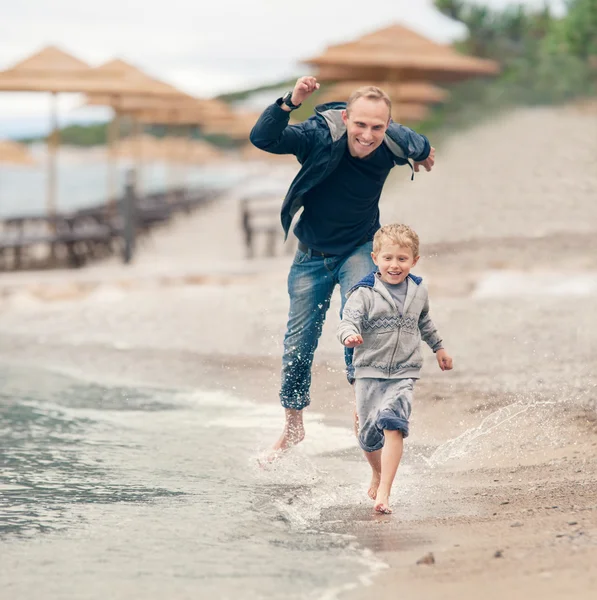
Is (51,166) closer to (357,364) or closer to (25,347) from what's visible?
(25,347)

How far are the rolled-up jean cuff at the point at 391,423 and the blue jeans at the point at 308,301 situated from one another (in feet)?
2.08

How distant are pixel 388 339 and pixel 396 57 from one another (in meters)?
14.4

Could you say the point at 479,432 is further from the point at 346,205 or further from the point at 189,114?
the point at 189,114

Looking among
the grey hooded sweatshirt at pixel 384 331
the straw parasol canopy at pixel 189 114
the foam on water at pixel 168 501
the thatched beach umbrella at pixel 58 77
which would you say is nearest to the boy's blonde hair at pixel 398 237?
the grey hooded sweatshirt at pixel 384 331

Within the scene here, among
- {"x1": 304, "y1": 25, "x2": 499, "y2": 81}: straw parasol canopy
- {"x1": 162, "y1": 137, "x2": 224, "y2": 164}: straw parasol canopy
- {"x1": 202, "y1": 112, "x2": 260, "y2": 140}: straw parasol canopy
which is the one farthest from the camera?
{"x1": 202, "y1": 112, "x2": 260, "y2": 140}: straw parasol canopy

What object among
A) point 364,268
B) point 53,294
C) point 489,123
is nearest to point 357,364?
point 364,268

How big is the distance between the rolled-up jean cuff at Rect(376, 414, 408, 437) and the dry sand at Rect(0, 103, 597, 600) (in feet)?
1.18

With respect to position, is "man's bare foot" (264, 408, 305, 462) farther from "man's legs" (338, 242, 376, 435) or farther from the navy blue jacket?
the navy blue jacket

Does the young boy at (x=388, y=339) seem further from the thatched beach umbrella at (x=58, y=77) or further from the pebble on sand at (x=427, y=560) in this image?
the thatched beach umbrella at (x=58, y=77)

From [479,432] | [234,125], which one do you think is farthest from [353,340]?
[234,125]

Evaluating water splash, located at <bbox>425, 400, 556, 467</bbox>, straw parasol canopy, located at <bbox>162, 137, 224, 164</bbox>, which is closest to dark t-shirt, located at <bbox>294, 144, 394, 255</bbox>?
water splash, located at <bbox>425, 400, 556, 467</bbox>

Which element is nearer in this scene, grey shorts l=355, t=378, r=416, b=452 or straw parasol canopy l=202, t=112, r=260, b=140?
grey shorts l=355, t=378, r=416, b=452

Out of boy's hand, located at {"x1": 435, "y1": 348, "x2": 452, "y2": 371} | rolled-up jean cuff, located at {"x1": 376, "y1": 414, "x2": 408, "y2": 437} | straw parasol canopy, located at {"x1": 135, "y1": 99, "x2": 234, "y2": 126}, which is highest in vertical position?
boy's hand, located at {"x1": 435, "y1": 348, "x2": 452, "y2": 371}

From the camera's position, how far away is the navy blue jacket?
483cm
